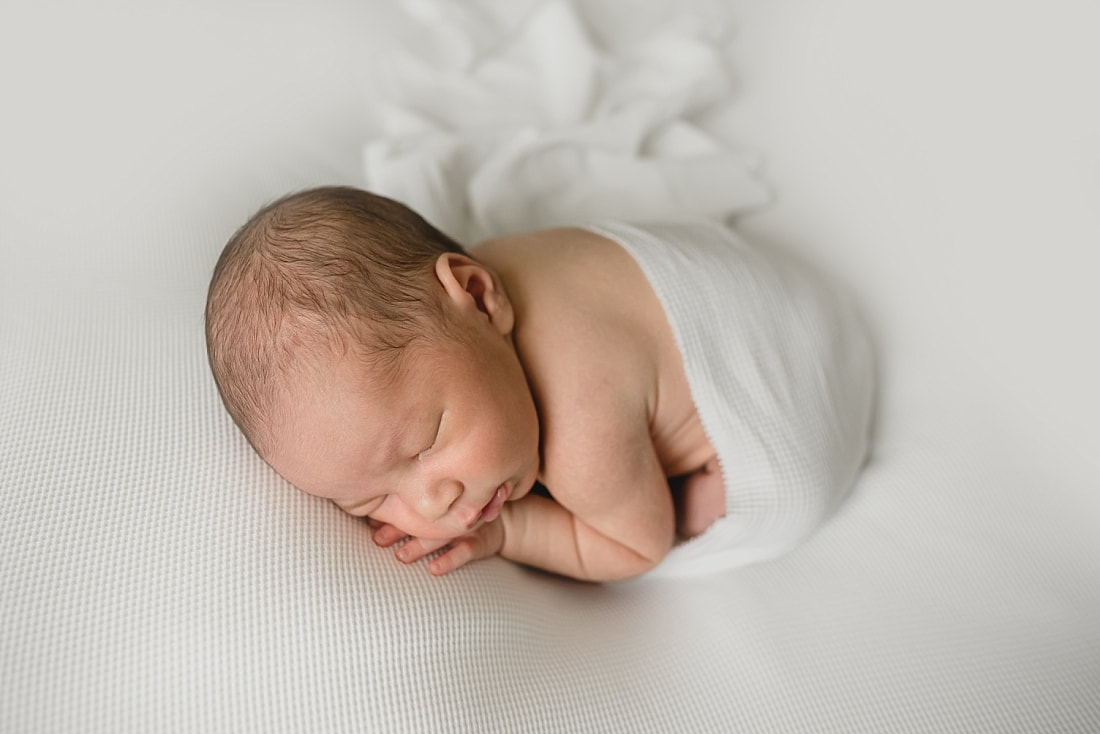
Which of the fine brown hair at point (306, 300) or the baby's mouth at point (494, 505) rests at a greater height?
the fine brown hair at point (306, 300)

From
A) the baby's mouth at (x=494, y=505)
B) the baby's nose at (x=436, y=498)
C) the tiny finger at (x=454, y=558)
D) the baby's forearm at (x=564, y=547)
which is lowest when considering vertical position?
the baby's forearm at (x=564, y=547)

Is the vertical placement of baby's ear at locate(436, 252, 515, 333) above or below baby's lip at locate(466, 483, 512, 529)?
above

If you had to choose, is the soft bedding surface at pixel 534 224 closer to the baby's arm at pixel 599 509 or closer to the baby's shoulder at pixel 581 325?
the baby's arm at pixel 599 509

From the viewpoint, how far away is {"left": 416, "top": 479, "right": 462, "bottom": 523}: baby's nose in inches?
34.4

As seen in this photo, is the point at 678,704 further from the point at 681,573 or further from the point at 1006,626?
the point at 1006,626

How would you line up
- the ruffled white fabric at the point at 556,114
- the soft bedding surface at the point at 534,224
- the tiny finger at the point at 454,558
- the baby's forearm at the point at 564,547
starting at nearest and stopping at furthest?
1. the soft bedding surface at the point at 534,224
2. the tiny finger at the point at 454,558
3. the baby's forearm at the point at 564,547
4. the ruffled white fabric at the point at 556,114

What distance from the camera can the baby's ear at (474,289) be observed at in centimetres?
91

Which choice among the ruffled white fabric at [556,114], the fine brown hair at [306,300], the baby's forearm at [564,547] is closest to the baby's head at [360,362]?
the fine brown hair at [306,300]

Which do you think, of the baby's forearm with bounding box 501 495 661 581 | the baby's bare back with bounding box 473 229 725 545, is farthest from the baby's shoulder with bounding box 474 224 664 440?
the baby's forearm with bounding box 501 495 661 581

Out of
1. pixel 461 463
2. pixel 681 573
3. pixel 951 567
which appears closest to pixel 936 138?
pixel 951 567

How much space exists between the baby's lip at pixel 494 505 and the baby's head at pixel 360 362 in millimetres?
14

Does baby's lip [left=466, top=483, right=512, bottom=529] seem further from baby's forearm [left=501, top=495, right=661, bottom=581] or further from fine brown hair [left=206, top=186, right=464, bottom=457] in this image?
fine brown hair [left=206, top=186, right=464, bottom=457]

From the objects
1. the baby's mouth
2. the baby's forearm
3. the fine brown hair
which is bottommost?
the baby's forearm

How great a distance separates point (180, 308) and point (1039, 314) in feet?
3.76
